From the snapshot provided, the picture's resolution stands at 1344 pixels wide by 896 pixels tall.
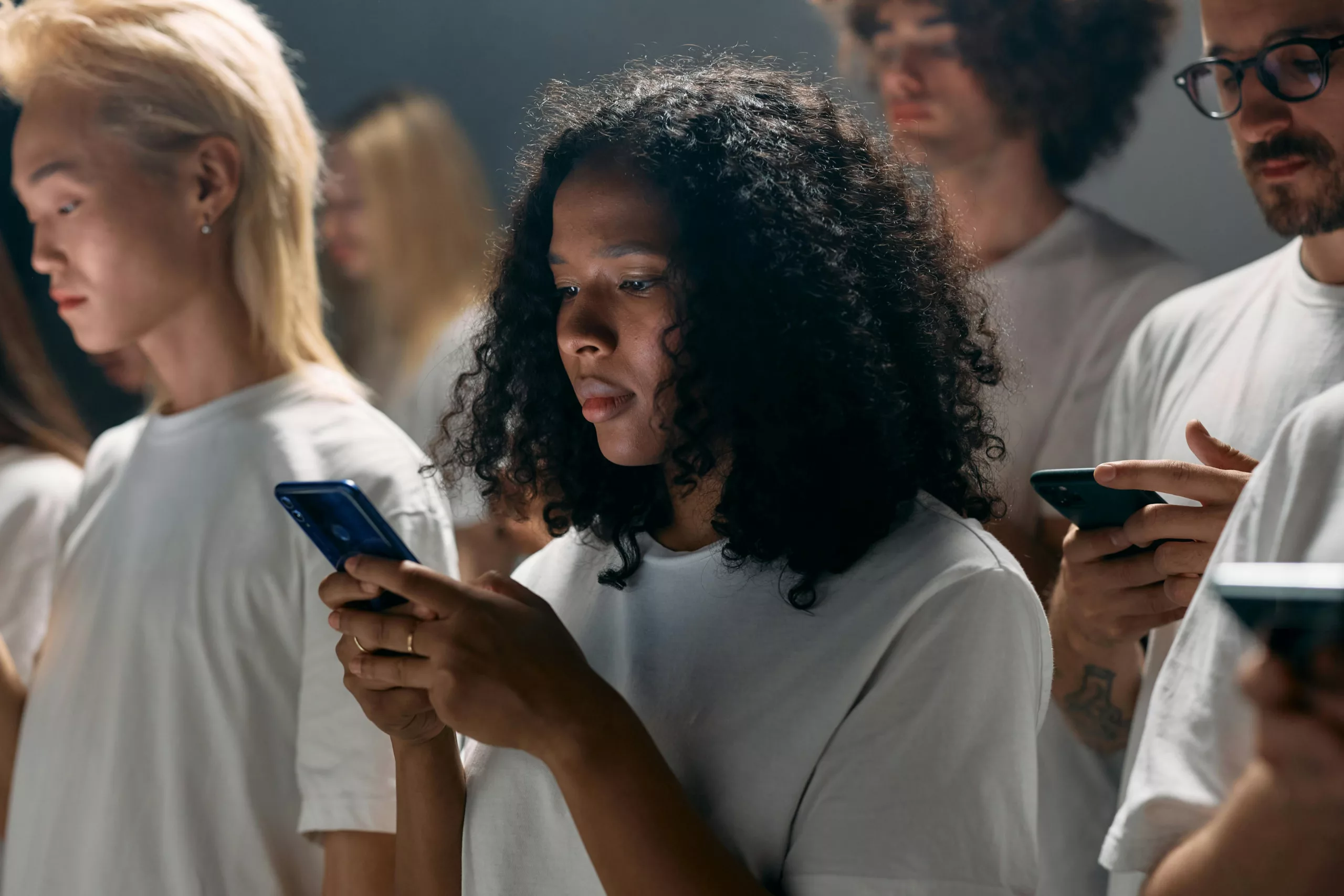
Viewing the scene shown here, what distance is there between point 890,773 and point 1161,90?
4.70 feet

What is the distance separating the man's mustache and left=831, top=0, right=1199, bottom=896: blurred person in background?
466 millimetres

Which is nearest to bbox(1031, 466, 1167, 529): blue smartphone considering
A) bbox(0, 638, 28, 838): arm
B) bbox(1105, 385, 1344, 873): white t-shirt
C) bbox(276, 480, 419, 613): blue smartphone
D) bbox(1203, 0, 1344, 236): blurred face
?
bbox(1105, 385, 1344, 873): white t-shirt

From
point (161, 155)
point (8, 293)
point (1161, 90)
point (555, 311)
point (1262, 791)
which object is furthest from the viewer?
point (8, 293)

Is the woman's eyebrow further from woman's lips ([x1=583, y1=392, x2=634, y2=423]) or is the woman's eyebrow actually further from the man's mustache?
the man's mustache

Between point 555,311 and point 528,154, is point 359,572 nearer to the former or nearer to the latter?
point 555,311

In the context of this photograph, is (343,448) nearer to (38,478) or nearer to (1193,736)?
(38,478)

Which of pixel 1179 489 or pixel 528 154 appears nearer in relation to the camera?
pixel 1179 489

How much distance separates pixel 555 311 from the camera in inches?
59.7

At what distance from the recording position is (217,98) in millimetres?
1960

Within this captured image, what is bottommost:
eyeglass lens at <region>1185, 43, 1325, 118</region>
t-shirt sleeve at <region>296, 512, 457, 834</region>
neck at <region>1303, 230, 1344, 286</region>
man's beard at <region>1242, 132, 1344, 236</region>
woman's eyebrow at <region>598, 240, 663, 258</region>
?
t-shirt sleeve at <region>296, 512, 457, 834</region>

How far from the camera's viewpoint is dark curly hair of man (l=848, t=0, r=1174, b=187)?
2170 mm

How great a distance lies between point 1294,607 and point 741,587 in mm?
635

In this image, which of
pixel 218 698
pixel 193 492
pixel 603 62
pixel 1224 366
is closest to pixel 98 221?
pixel 193 492

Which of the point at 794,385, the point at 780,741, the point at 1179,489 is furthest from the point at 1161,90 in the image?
the point at 780,741
